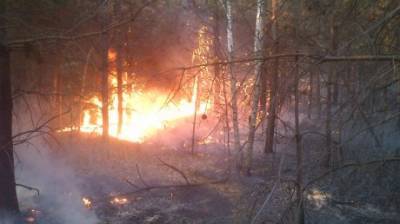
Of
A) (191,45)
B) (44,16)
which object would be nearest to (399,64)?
(44,16)

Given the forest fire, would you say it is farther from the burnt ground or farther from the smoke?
the smoke

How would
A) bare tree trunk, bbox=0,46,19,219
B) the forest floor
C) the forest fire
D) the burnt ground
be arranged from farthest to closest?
the forest fire
the forest floor
the burnt ground
bare tree trunk, bbox=0,46,19,219

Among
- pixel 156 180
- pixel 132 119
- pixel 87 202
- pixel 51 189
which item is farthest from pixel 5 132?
pixel 132 119

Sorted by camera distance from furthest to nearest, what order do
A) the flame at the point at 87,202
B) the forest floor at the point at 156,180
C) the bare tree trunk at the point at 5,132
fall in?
the flame at the point at 87,202 → the forest floor at the point at 156,180 → the bare tree trunk at the point at 5,132

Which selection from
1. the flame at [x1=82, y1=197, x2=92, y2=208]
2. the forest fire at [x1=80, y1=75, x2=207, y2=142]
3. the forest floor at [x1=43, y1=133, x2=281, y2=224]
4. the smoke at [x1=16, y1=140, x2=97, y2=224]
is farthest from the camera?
the forest fire at [x1=80, y1=75, x2=207, y2=142]

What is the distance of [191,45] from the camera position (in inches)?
995

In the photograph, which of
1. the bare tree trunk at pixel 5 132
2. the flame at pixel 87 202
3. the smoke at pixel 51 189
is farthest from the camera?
the flame at pixel 87 202

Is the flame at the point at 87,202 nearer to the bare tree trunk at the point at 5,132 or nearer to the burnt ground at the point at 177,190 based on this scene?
the burnt ground at the point at 177,190

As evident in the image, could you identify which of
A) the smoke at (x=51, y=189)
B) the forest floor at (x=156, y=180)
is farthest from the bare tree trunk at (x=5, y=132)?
the forest floor at (x=156, y=180)

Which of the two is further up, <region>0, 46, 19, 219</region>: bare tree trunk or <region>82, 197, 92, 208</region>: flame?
<region>0, 46, 19, 219</region>: bare tree trunk

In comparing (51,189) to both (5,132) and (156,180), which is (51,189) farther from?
(5,132)

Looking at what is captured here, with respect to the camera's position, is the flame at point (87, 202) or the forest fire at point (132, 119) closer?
the flame at point (87, 202)

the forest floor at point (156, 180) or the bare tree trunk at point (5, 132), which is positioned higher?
the bare tree trunk at point (5, 132)

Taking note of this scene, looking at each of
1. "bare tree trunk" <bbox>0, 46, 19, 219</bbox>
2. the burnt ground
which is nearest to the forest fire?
the burnt ground
